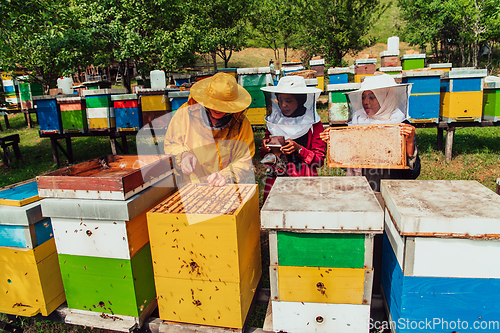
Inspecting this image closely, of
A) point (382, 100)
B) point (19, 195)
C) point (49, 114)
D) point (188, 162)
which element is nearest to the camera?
point (19, 195)

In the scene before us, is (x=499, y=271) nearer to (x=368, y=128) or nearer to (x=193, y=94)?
(x=368, y=128)

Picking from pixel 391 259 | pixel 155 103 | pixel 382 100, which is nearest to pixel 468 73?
pixel 382 100

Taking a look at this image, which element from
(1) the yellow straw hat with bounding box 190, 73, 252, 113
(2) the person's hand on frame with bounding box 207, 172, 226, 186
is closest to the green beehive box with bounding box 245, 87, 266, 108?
(1) the yellow straw hat with bounding box 190, 73, 252, 113

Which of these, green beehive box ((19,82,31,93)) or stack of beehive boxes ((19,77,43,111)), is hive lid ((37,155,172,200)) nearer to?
stack of beehive boxes ((19,77,43,111))

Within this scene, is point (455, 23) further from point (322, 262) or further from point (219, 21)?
point (322, 262)

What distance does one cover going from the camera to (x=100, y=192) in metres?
1.68

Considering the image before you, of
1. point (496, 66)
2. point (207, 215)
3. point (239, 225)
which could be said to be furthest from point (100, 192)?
point (496, 66)

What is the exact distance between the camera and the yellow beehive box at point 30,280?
6.08 feet

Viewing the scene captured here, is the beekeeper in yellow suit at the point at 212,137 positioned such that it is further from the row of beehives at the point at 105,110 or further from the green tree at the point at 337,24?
the green tree at the point at 337,24

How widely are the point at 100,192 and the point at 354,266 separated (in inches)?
54.6

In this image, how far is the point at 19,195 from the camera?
1.99 metres

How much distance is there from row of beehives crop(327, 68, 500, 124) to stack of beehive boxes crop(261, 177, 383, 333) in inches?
173

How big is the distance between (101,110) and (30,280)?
5079 mm

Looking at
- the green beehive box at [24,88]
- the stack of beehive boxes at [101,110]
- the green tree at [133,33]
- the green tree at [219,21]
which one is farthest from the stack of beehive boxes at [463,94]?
the green beehive box at [24,88]
